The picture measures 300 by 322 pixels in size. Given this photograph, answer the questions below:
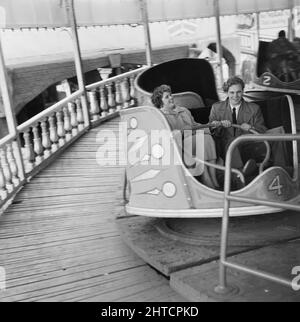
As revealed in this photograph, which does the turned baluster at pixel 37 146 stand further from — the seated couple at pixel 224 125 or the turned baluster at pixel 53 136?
the seated couple at pixel 224 125

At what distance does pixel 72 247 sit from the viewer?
2.89m

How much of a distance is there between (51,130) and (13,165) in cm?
113

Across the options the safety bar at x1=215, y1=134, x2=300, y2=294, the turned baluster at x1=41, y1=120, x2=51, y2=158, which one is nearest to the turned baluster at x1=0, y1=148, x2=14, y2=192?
the turned baluster at x1=41, y1=120, x2=51, y2=158

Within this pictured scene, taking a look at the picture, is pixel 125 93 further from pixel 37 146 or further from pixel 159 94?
pixel 159 94

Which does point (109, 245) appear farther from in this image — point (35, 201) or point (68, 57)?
point (68, 57)

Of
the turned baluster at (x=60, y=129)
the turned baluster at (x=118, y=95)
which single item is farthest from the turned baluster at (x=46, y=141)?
the turned baluster at (x=118, y=95)

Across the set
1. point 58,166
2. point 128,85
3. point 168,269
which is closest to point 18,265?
point 168,269

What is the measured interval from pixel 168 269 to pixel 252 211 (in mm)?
553

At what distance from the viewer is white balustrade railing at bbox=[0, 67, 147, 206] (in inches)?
167

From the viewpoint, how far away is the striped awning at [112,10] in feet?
19.5

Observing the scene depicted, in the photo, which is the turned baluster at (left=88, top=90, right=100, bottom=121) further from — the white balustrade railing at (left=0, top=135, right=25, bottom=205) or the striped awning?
the white balustrade railing at (left=0, top=135, right=25, bottom=205)

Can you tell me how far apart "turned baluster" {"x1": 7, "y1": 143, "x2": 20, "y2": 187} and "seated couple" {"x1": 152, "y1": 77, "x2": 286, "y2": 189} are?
1921 mm

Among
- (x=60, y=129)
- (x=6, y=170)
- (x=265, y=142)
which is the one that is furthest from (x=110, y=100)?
(x=265, y=142)

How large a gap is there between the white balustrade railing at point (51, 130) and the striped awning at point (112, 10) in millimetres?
969
